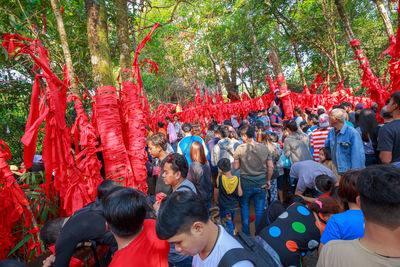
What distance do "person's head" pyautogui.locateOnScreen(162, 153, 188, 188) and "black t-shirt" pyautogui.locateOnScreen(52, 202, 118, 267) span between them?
652mm

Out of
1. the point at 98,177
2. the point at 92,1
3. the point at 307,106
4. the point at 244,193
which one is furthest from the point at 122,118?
the point at 307,106

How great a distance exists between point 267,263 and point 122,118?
159cm

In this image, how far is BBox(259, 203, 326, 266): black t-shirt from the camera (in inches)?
65.1

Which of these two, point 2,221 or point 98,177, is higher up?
point 98,177

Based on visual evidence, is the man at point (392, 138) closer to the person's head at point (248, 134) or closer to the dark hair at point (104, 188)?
the person's head at point (248, 134)

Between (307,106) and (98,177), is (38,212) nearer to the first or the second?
(98,177)

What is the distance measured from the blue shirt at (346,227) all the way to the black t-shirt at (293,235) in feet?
0.68

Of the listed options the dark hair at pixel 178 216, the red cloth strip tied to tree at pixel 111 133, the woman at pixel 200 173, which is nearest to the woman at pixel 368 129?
the woman at pixel 200 173

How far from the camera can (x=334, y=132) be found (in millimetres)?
2971

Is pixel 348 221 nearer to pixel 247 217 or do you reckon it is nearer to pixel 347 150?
pixel 347 150

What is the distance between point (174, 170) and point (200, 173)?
2.59 feet

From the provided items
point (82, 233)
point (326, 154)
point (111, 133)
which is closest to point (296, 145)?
point (326, 154)

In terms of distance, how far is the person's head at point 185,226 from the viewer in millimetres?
1088

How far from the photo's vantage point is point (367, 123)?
11.1 ft
